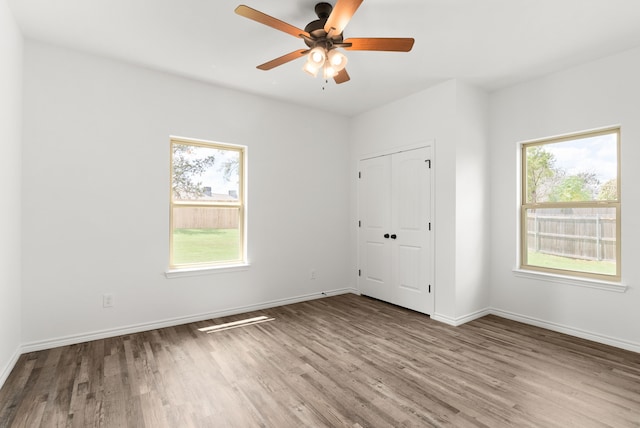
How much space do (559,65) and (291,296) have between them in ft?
13.9

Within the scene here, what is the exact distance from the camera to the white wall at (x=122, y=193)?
10.1ft

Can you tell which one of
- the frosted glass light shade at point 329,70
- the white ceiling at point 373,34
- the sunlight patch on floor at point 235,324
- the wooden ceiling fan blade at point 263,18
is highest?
the white ceiling at point 373,34

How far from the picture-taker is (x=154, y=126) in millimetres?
3643

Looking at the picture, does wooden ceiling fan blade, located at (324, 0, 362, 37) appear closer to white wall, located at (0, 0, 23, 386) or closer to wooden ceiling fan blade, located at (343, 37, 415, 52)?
wooden ceiling fan blade, located at (343, 37, 415, 52)

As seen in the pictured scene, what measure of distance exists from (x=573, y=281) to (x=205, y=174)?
4390 millimetres

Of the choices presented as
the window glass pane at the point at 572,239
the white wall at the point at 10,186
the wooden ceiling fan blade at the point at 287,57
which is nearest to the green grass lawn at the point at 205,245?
the white wall at the point at 10,186

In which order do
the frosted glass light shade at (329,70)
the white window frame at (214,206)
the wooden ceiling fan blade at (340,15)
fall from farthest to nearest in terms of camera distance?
1. the white window frame at (214,206)
2. the frosted glass light shade at (329,70)
3. the wooden ceiling fan blade at (340,15)

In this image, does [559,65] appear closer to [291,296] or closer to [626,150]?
[626,150]

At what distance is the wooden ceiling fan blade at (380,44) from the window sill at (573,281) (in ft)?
9.94

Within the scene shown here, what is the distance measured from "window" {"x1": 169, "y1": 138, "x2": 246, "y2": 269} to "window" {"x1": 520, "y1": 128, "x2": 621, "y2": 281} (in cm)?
364

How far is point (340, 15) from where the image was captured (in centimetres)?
212

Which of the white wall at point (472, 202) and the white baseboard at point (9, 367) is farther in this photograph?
the white wall at point (472, 202)

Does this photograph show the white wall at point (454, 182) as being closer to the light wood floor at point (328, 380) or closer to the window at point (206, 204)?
the light wood floor at point (328, 380)

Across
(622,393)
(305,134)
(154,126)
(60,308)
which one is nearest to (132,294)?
(60,308)
